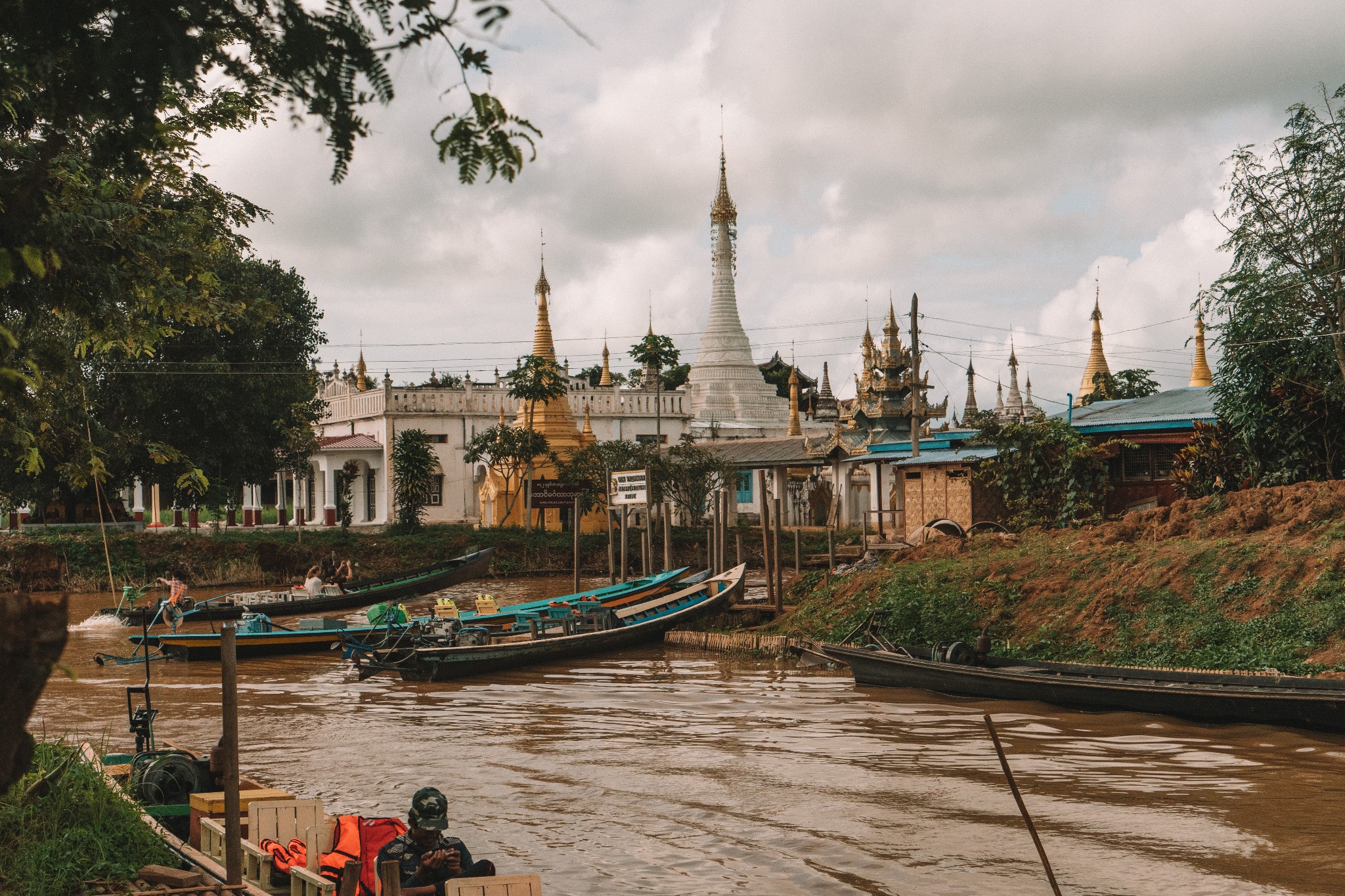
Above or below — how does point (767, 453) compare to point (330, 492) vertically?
above

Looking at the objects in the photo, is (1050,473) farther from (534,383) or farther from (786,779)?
(534,383)

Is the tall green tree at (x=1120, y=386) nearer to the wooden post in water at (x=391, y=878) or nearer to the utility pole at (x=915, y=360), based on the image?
→ the utility pole at (x=915, y=360)

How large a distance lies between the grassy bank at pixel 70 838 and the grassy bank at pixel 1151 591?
40.5ft

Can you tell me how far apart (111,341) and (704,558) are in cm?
2864

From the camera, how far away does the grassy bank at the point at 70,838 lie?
6.50 m

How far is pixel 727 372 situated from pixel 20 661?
53.8 meters

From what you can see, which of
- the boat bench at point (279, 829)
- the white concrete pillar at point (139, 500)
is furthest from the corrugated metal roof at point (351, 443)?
the boat bench at point (279, 829)

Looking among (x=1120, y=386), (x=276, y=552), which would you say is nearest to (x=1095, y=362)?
(x=1120, y=386)

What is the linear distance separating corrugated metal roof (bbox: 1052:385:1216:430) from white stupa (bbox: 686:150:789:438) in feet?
80.5

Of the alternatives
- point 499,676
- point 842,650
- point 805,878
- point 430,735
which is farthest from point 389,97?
point 499,676

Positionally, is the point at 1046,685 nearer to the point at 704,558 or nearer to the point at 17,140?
the point at 17,140

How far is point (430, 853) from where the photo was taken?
6.84 meters

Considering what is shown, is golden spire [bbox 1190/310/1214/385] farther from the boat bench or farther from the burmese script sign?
the boat bench

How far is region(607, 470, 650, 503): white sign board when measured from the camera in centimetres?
2541
